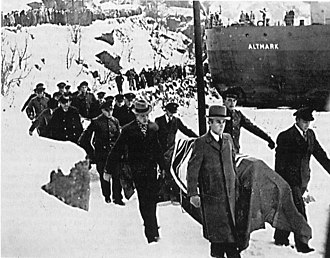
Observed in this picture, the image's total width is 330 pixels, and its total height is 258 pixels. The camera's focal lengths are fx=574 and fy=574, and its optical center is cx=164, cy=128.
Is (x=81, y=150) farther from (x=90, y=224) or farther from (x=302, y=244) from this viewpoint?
(x=302, y=244)

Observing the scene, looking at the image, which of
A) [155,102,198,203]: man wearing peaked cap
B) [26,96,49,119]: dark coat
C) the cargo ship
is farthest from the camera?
[26,96,49,119]: dark coat

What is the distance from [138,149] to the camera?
2633 mm

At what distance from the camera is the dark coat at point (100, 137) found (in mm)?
2664

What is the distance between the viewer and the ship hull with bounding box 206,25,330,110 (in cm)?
251

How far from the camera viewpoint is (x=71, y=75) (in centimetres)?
267

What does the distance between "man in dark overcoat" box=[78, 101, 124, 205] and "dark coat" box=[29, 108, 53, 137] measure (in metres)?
0.18

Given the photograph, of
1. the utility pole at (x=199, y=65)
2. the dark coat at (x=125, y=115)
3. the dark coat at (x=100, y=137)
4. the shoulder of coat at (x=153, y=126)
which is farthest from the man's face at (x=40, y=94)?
the utility pole at (x=199, y=65)

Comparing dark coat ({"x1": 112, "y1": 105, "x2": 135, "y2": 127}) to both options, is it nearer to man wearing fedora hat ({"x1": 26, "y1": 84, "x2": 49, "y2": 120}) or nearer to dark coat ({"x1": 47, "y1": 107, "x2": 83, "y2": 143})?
dark coat ({"x1": 47, "y1": 107, "x2": 83, "y2": 143})

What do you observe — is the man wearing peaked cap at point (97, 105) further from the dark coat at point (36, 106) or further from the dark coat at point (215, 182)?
the dark coat at point (215, 182)

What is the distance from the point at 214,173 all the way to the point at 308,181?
16.6 inches

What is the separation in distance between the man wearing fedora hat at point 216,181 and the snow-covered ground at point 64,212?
0.22ft

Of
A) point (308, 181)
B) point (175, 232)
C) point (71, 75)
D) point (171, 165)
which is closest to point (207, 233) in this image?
point (175, 232)

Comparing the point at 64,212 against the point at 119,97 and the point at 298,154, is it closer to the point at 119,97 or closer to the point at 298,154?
the point at 119,97

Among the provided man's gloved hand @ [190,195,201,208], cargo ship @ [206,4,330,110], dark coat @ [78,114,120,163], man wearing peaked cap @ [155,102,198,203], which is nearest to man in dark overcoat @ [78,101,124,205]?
dark coat @ [78,114,120,163]
